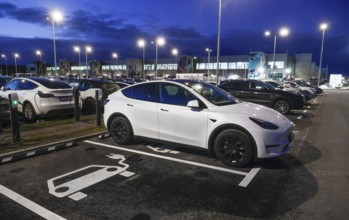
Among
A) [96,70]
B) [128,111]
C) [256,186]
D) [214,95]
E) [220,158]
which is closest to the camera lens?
[256,186]

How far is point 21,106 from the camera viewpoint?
31.8 ft

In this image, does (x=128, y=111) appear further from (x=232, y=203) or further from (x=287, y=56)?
(x=287, y=56)

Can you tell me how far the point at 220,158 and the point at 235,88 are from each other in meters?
8.99

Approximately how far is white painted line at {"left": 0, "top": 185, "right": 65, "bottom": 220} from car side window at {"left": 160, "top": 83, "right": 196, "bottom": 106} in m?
3.18

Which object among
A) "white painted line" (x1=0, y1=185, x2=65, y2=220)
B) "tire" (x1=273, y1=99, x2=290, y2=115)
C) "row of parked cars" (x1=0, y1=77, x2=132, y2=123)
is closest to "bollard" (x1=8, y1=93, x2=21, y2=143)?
"white painted line" (x1=0, y1=185, x2=65, y2=220)

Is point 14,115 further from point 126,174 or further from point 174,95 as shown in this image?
point 174,95

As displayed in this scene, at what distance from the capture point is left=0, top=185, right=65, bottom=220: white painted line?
11.3 ft

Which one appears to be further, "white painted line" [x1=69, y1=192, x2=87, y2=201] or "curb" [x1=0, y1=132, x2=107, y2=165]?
"curb" [x1=0, y1=132, x2=107, y2=165]

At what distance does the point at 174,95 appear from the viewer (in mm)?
5898

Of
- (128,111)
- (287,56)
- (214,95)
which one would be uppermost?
(287,56)

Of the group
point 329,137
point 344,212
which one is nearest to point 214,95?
Result: point 344,212

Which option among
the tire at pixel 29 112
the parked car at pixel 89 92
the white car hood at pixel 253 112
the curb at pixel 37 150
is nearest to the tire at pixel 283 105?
the white car hood at pixel 253 112

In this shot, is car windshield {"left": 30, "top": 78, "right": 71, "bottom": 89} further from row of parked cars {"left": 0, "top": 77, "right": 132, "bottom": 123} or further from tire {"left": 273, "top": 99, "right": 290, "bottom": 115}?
tire {"left": 273, "top": 99, "right": 290, "bottom": 115}

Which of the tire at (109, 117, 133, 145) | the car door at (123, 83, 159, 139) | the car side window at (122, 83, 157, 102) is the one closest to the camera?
the car door at (123, 83, 159, 139)
